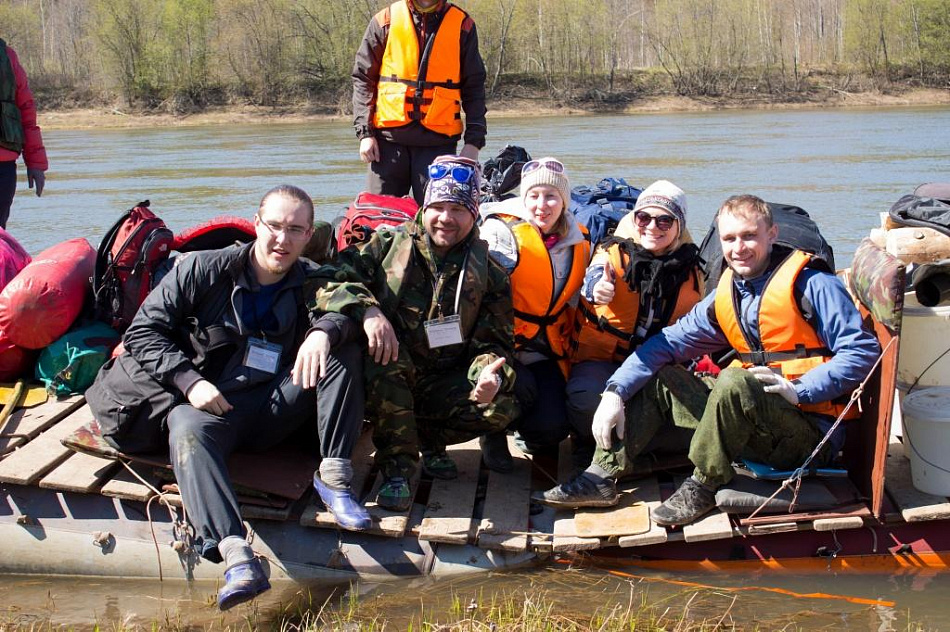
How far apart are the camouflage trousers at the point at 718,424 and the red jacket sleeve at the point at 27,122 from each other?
449 cm

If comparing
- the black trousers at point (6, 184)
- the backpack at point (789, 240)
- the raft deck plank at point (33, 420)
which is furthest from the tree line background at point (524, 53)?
the raft deck plank at point (33, 420)

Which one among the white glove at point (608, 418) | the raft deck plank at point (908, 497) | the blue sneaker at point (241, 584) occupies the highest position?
the white glove at point (608, 418)

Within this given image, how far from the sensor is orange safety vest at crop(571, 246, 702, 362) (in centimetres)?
448

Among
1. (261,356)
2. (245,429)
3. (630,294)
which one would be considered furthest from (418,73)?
(245,429)

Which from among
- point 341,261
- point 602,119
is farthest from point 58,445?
point 602,119

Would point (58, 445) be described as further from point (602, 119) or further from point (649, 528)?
point (602, 119)

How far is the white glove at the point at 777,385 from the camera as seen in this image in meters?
3.81

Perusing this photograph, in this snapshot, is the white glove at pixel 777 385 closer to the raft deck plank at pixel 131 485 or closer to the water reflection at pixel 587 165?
the raft deck plank at pixel 131 485

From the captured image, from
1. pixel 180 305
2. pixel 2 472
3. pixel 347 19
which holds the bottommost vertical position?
pixel 2 472

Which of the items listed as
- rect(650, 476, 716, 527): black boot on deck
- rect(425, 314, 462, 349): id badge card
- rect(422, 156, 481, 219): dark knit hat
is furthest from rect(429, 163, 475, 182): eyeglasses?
rect(650, 476, 716, 527): black boot on deck

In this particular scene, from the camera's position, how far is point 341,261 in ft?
13.9

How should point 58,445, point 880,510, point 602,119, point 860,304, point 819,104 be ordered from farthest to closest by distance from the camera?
1. point 819,104
2. point 602,119
3. point 58,445
4. point 860,304
5. point 880,510

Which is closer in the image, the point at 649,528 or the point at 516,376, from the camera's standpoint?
the point at 649,528

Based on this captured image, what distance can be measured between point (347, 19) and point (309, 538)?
155ft
